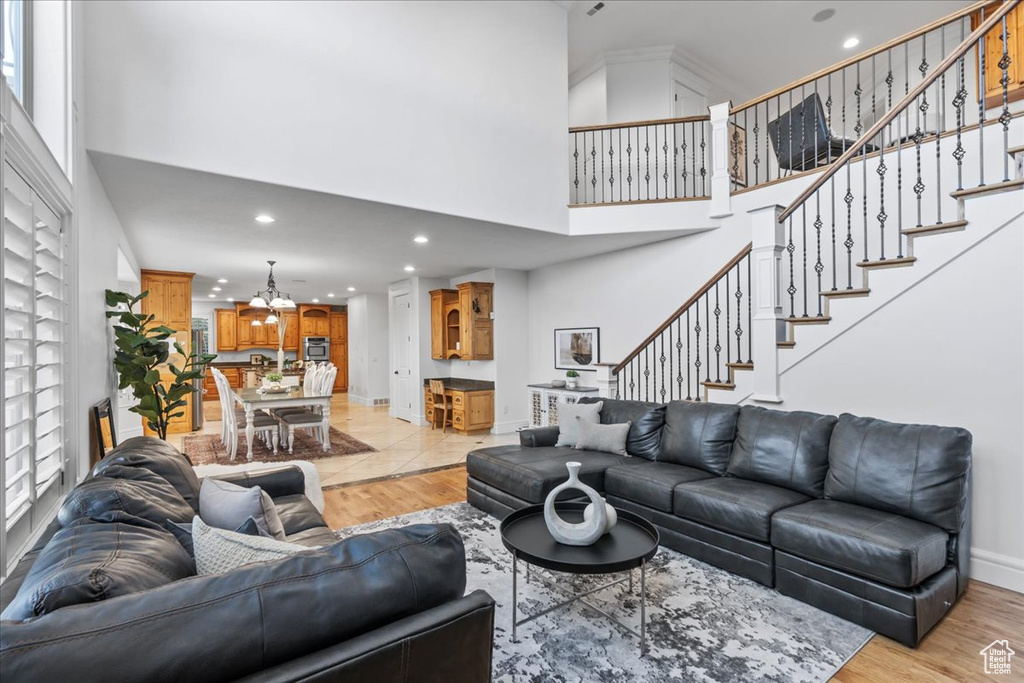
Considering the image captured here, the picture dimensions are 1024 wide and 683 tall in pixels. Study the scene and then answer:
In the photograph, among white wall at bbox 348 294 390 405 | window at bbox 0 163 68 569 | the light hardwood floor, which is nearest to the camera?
window at bbox 0 163 68 569

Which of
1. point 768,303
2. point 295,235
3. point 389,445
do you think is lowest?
point 389,445

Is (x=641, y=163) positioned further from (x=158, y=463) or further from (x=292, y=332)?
(x=292, y=332)

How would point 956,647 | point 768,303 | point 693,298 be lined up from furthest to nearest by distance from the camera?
point 693,298 → point 768,303 → point 956,647

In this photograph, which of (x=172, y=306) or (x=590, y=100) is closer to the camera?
(x=590, y=100)

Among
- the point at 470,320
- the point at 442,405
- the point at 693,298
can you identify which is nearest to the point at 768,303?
the point at 693,298

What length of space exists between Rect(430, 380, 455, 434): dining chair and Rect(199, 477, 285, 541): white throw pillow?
5.58 m

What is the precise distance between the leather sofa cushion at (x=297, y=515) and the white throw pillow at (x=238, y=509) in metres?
0.49

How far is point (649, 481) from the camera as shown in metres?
3.21

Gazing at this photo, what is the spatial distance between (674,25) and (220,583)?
7.08 metres

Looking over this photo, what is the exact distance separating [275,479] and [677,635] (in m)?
2.38

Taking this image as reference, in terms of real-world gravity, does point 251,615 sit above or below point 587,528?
above

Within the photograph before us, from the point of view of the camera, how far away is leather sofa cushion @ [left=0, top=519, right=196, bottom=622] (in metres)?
0.92

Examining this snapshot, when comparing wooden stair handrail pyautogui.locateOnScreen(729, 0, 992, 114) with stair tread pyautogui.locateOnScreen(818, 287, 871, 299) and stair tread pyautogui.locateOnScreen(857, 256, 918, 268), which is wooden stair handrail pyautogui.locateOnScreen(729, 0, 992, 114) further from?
stair tread pyautogui.locateOnScreen(818, 287, 871, 299)

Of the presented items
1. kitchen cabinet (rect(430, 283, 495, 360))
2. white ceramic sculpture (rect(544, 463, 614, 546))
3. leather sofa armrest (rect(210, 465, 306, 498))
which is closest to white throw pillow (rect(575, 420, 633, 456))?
white ceramic sculpture (rect(544, 463, 614, 546))
